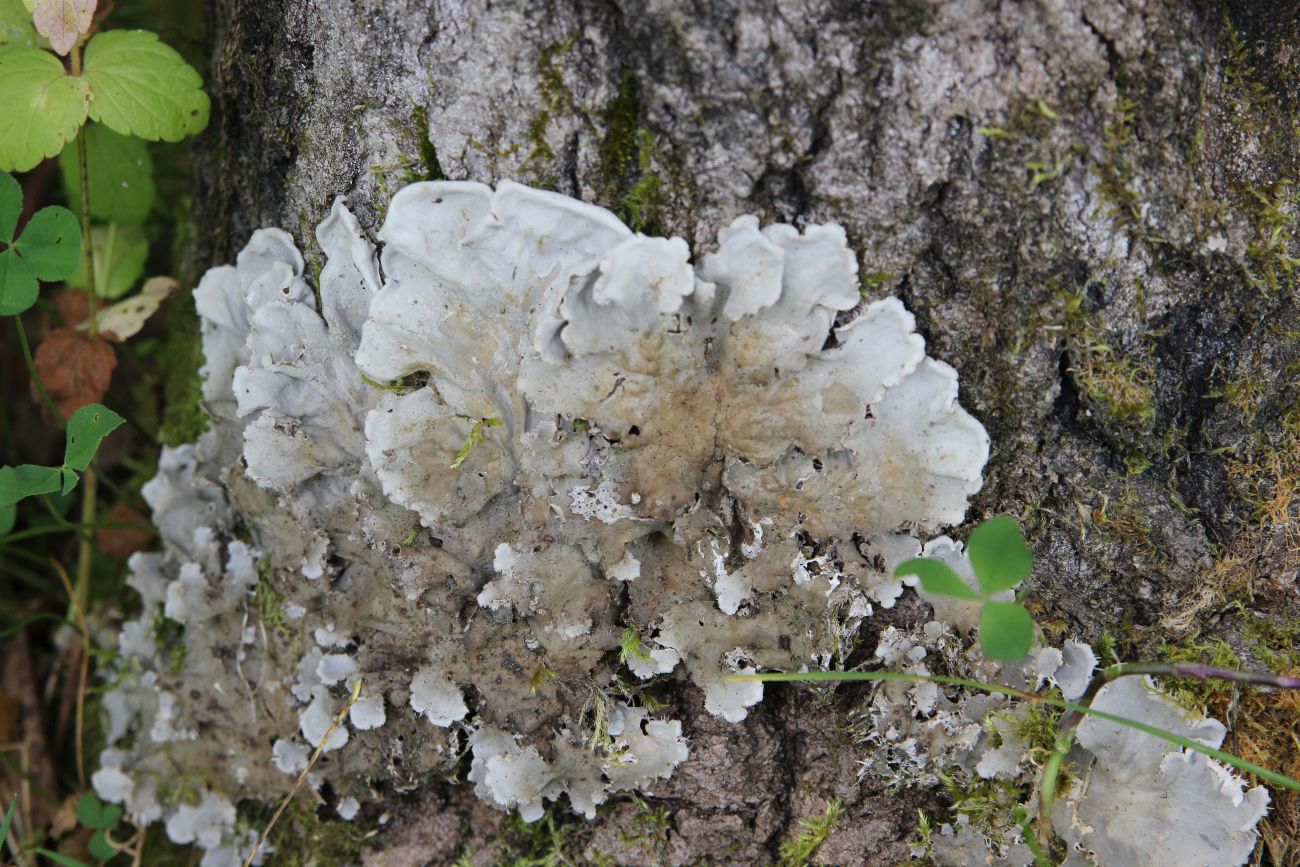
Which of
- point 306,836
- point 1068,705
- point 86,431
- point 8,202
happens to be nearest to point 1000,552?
point 1068,705

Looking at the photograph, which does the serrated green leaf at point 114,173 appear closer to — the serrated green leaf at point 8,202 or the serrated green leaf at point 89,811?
the serrated green leaf at point 8,202

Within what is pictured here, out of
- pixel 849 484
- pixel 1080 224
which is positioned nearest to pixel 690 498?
pixel 849 484

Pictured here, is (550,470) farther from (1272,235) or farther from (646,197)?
(1272,235)

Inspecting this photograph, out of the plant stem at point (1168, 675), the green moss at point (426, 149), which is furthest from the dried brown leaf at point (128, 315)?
the plant stem at point (1168, 675)

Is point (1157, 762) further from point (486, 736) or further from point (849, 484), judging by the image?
point (486, 736)

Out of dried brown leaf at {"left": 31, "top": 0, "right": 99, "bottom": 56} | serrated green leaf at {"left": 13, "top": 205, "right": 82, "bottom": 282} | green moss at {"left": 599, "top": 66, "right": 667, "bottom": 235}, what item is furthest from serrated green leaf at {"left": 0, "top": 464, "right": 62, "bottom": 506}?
green moss at {"left": 599, "top": 66, "right": 667, "bottom": 235}

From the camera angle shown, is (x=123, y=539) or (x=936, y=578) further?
(x=123, y=539)
